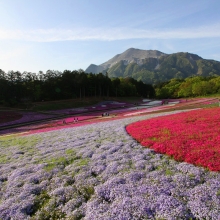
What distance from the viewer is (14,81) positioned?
8669 centimetres

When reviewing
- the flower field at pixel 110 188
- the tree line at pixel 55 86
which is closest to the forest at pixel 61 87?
the tree line at pixel 55 86

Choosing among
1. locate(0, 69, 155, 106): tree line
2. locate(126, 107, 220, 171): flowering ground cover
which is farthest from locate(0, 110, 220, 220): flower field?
locate(0, 69, 155, 106): tree line

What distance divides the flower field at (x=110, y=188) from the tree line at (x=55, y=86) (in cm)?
7569

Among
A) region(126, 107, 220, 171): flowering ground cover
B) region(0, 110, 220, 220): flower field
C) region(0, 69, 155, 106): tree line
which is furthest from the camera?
region(0, 69, 155, 106): tree line

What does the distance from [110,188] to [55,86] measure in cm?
9899

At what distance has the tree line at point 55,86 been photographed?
85125 millimetres

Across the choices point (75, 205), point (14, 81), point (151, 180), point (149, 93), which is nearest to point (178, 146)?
point (151, 180)

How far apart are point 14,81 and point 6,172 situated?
8257 cm

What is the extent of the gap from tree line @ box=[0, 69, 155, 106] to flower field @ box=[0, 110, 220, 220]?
75.7 meters

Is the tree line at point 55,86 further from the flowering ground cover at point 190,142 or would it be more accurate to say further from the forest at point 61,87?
the flowering ground cover at point 190,142

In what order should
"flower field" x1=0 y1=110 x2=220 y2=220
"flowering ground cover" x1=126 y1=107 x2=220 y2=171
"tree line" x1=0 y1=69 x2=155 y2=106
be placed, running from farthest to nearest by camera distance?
"tree line" x1=0 y1=69 x2=155 y2=106
"flowering ground cover" x1=126 y1=107 x2=220 y2=171
"flower field" x1=0 y1=110 x2=220 y2=220

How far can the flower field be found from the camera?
8086 mm

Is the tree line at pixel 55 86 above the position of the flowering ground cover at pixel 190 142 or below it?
above

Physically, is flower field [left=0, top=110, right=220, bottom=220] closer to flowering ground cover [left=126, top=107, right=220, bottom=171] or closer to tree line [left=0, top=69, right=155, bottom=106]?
flowering ground cover [left=126, top=107, right=220, bottom=171]
